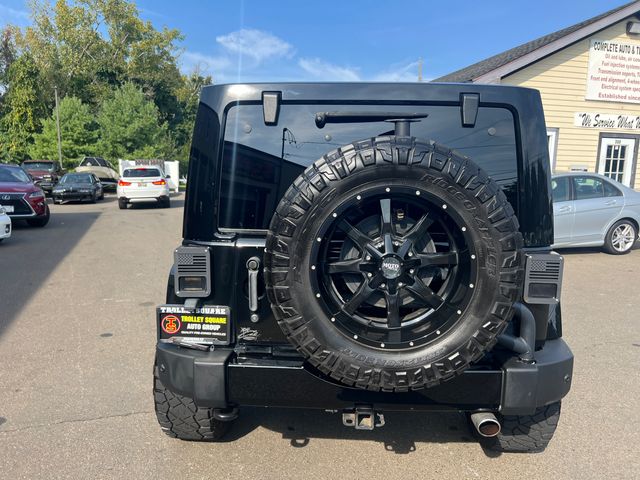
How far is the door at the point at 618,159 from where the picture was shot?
13.5 meters

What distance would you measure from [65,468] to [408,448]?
77.0 inches

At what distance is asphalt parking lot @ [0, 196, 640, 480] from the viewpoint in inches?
105

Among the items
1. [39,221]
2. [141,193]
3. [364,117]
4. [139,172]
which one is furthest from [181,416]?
[139,172]

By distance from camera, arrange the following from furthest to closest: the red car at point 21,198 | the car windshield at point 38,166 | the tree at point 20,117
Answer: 1. the tree at point 20,117
2. the car windshield at point 38,166
3. the red car at point 21,198

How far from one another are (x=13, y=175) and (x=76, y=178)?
7.96 meters

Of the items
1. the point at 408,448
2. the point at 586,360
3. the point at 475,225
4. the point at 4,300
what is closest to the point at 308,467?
the point at 408,448

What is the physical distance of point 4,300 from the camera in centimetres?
599

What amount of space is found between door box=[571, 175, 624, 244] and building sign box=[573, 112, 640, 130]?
4951 millimetres

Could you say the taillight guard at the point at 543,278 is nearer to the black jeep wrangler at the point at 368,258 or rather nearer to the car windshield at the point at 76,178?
the black jeep wrangler at the point at 368,258

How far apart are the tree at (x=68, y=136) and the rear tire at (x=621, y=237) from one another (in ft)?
106

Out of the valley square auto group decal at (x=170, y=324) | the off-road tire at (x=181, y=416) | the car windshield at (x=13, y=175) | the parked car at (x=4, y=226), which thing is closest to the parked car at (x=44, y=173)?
the car windshield at (x=13, y=175)

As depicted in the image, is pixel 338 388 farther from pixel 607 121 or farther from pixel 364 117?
pixel 607 121

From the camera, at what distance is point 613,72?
13.2 metres

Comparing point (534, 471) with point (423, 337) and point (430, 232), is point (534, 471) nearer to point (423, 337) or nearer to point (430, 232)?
point (423, 337)
